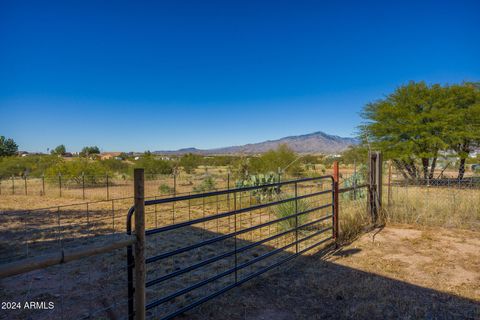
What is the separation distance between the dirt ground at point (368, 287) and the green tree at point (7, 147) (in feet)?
155

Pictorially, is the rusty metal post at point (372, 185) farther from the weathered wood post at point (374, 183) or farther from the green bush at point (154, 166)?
the green bush at point (154, 166)

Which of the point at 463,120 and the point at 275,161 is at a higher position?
the point at 463,120

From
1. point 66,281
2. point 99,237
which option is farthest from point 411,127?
point 66,281

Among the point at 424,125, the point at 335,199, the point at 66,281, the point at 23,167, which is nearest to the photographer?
the point at 66,281

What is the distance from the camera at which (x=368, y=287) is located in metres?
3.87

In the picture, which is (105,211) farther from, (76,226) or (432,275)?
(432,275)

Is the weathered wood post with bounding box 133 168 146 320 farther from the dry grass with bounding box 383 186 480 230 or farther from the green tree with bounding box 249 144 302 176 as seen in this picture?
the green tree with bounding box 249 144 302 176

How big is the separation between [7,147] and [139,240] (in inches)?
1964

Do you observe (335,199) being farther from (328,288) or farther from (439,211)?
(439,211)

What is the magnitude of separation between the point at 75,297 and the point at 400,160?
14798 millimetres

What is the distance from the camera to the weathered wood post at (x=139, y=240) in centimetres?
243

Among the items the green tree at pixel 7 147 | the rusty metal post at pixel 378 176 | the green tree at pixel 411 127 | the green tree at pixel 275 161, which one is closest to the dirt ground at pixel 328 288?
the rusty metal post at pixel 378 176

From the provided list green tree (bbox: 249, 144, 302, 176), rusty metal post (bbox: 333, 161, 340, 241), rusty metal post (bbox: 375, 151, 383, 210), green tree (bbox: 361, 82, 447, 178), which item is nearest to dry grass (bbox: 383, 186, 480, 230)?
rusty metal post (bbox: 375, 151, 383, 210)

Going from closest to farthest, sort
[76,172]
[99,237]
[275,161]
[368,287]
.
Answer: [368,287]
[99,237]
[275,161]
[76,172]
